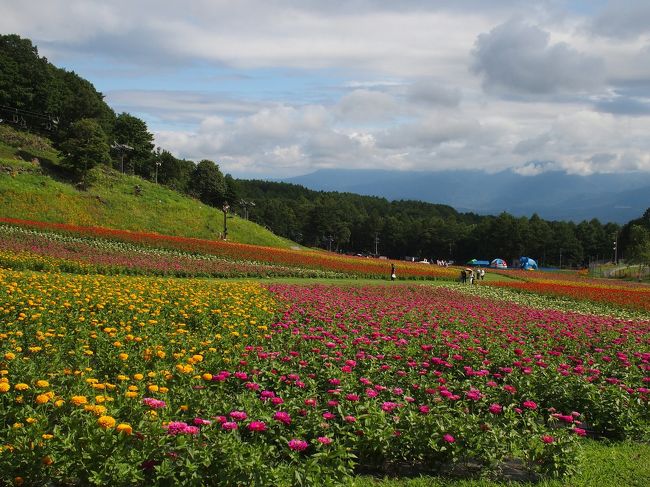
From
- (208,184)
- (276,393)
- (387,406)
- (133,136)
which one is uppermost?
(133,136)

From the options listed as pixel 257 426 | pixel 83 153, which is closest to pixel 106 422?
pixel 257 426

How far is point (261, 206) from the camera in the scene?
129 metres

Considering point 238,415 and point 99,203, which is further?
point 99,203

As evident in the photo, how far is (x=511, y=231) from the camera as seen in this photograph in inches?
4045

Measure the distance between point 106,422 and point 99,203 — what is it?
46884 millimetres

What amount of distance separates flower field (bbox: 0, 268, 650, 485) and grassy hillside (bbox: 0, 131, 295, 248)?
34.2 metres

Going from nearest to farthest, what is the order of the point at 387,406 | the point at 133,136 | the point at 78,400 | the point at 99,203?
the point at 78,400 → the point at 387,406 → the point at 99,203 → the point at 133,136

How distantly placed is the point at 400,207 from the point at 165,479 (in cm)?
16377

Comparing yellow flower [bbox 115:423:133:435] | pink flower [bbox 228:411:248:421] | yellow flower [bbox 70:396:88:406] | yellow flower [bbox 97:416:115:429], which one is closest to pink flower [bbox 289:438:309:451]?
pink flower [bbox 228:411:248:421]

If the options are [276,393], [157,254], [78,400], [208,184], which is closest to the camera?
[78,400]

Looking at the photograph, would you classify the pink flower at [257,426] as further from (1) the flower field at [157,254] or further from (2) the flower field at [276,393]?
(1) the flower field at [157,254]

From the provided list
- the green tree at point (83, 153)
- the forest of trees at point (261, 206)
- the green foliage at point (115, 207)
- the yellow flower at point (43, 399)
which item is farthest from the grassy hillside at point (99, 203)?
the yellow flower at point (43, 399)

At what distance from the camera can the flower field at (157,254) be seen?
71.9 feet

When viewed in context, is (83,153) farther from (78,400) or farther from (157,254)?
(78,400)
